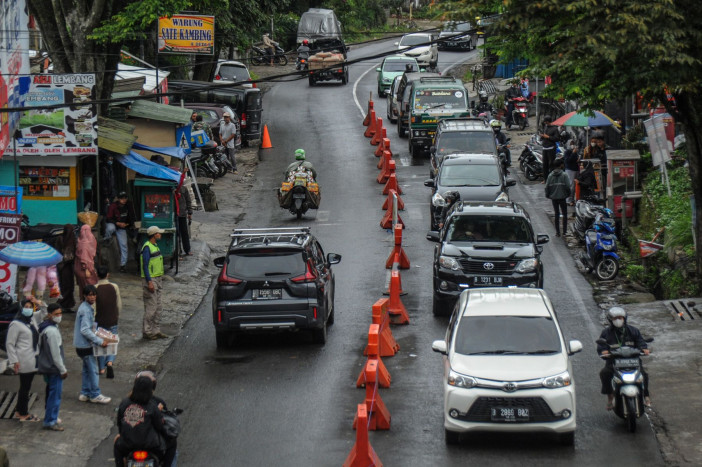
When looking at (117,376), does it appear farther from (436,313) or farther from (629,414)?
(629,414)

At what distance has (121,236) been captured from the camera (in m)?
21.9

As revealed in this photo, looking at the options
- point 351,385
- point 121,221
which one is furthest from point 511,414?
point 121,221

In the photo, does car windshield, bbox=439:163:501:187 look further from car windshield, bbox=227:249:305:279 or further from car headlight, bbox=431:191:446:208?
car windshield, bbox=227:249:305:279

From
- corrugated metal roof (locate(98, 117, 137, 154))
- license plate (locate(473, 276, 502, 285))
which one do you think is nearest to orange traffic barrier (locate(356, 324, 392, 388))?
license plate (locate(473, 276, 502, 285))

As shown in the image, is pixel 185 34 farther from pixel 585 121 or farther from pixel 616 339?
pixel 616 339

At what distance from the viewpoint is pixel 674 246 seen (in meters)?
21.3

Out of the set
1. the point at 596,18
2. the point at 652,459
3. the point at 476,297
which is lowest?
the point at 652,459

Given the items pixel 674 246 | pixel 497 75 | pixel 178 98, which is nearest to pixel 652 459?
pixel 674 246

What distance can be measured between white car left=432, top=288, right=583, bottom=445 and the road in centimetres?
42

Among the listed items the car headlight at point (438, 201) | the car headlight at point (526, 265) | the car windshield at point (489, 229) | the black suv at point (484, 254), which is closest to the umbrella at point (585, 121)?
the car headlight at point (438, 201)

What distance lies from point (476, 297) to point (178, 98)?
26449mm

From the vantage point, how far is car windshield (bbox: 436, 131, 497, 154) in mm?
30516

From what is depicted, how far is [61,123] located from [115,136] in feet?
9.24

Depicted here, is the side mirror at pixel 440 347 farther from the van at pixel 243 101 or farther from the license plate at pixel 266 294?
the van at pixel 243 101
